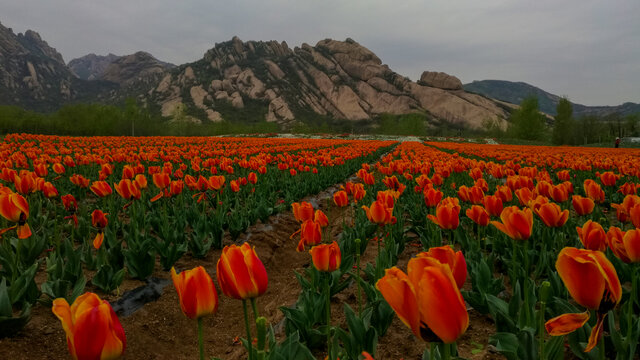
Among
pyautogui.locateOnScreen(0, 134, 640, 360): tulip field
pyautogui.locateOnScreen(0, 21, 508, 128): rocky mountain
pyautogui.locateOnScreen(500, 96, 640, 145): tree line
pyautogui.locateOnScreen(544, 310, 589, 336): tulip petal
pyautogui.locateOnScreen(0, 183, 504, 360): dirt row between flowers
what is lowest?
pyautogui.locateOnScreen(0, 183, 504, 360): dirt row between flowers

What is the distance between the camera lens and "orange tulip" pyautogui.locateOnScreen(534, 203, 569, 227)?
8.63 ft

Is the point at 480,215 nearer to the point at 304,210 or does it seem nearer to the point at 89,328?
the point at 304,210

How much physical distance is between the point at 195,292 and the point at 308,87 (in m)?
Answer: 185

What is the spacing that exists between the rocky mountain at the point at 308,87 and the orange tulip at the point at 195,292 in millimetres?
150502

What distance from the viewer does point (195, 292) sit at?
1.33 m

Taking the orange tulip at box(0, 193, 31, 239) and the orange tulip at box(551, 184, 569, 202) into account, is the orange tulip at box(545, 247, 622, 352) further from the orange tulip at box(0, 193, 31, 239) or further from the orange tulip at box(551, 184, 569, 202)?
the orange tulip at box(0, 193, 31, 239)

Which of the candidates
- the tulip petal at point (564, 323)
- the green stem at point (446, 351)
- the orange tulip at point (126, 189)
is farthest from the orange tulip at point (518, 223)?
the orange tulip at point (126, 189)

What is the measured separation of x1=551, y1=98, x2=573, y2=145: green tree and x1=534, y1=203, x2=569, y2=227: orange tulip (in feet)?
268

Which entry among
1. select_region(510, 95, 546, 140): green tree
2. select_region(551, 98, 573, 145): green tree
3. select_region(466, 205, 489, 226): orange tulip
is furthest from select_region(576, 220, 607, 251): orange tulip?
select_region(551, 98, 573, 145): green tree

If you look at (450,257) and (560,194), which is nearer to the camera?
(450,257)

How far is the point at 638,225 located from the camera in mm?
2486

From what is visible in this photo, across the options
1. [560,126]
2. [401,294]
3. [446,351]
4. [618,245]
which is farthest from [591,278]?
[560,126]

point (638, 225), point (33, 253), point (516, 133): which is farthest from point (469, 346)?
point (516, 133)

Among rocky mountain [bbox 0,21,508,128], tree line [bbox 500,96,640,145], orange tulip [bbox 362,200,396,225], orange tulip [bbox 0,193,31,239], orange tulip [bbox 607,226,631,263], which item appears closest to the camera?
orange tulip [bbox 607,226,631,263]
